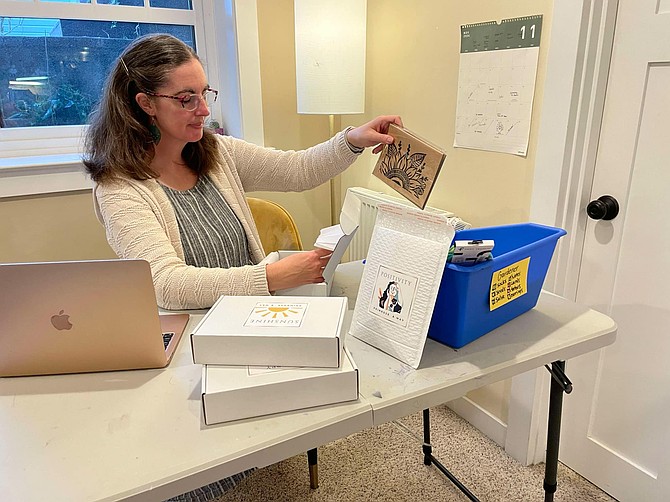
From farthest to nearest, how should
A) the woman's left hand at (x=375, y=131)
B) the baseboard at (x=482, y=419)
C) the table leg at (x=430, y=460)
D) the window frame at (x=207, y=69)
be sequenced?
1. the window frame at (x=207, y=69)
2. the baseboard at (x=482, y=419)
3. the table leg at (x=430, y=460)
4. the woman's left hand at (x=375, y=131)

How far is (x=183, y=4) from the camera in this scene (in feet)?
7.80

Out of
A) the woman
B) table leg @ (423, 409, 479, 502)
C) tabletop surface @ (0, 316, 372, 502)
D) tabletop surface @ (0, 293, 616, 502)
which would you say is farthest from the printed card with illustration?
table leg @ (423, 409, 479, 502)

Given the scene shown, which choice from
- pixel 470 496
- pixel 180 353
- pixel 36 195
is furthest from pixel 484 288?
pixel 36 195

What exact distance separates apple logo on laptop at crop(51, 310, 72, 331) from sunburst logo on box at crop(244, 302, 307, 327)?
0.31 metres

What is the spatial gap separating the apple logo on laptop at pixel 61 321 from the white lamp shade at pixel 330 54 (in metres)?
1.40

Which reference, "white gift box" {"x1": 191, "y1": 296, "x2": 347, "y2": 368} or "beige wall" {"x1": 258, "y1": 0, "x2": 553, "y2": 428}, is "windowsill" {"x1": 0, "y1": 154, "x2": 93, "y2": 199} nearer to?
"beige wall" {"x1": 258, "y1": 0, "x2": 553, "y2": 428}

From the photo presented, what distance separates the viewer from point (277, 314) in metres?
0.89

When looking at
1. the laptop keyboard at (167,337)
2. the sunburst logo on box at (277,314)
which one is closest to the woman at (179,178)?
the laptop keyboard at (167,337)

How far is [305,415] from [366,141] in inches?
32.5

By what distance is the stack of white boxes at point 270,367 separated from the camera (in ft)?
2.57

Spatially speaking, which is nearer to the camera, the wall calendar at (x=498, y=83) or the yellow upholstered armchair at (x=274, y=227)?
the wall calendar at (x=498, y=83)

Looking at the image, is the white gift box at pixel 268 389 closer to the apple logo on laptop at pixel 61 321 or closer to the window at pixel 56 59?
the apple logo on laptop at pixel 61 321

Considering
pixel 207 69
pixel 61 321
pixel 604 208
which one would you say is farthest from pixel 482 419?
pixel 207 69

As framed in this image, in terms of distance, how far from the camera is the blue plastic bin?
93 cm
